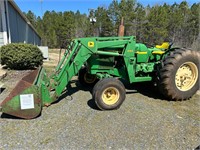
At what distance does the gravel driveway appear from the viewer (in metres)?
3.10

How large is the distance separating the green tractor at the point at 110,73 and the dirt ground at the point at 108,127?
0.85 feet

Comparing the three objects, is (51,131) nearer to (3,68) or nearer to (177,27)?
(3,68)

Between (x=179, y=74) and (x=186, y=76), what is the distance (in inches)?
9.4

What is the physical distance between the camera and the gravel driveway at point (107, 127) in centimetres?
310

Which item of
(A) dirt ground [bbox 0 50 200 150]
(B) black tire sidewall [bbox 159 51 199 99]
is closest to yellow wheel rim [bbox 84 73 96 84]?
(A) dirt ground [bbox 0 50 200 150]

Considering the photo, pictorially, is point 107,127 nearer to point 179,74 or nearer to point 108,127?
point 108,127

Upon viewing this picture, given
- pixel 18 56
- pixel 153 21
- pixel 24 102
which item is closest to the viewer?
pixel 24 102

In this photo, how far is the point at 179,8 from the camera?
1259 inches

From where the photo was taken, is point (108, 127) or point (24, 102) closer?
point (108, 127)

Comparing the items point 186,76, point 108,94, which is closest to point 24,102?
point 108,94

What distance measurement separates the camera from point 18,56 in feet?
25.6

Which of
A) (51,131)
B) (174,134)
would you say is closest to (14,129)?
(51,131)

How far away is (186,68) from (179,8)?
1196 inches

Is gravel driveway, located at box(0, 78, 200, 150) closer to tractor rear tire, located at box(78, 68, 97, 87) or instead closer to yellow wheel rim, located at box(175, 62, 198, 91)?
yellow wheel rim, located at box(175, 62, 198, 91)
